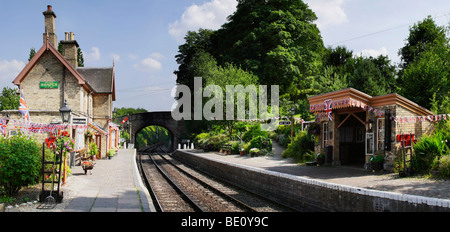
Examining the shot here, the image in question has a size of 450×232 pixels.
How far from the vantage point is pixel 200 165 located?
80.9 ft

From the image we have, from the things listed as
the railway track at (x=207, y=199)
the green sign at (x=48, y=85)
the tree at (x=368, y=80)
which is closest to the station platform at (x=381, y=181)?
the railway track at (x=207, y=199)

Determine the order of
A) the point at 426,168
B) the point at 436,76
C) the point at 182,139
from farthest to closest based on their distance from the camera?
the point at 182,139 < the point at 436,76 < the point at 426,168

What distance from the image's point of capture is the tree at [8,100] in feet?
132

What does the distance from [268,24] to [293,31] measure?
295cm

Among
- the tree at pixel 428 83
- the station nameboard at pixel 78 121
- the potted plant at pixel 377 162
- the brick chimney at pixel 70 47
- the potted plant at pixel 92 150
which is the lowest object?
the potted plant at pixel 92 150

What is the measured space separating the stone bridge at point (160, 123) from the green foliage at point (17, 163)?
39377 mm

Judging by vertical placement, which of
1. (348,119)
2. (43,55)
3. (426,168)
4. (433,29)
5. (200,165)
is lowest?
(200,165)


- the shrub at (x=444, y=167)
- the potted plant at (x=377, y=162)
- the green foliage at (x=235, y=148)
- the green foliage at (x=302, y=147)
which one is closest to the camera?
the shrub at (x=444, y=167)

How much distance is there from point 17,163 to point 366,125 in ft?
40.4

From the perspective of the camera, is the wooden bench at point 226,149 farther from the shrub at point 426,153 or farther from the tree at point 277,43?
the shrub at point 426,153

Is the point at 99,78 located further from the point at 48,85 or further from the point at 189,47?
the point at 189,47

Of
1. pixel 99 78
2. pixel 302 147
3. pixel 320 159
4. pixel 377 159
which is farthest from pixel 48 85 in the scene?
pixel 377 159
